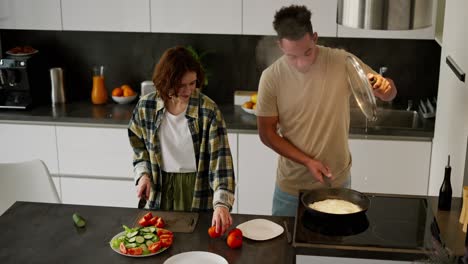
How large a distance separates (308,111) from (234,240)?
0.79 metres

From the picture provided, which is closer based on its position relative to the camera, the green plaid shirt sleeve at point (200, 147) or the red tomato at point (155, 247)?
the red tomato at point (155, 247)

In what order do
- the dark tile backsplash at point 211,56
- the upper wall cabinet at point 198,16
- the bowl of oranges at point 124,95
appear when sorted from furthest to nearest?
the bowl of oranges at point 124,95, the dark tile backsplash at point 211,56, the upper wall cabinet at point 198,16

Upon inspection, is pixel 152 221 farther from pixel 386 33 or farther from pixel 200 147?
pixel 386 33

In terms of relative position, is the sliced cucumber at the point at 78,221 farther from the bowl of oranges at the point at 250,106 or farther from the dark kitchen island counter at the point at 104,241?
the bowl of oranges at the point at 250,106

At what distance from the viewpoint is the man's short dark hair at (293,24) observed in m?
2.89

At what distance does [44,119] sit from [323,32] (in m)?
1.86

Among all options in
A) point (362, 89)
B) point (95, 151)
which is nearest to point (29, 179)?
point (95, 151)

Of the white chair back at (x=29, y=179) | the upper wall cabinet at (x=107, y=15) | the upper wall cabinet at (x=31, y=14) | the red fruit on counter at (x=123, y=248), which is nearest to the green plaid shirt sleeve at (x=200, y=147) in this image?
the red fruit on counter at (x=123, y=248)

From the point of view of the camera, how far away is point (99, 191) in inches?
177

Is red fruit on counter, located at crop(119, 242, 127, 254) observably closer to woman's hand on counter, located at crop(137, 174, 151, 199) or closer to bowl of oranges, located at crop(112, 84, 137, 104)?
woman's hand on counter, located at crop(137, 174, 151, 199)

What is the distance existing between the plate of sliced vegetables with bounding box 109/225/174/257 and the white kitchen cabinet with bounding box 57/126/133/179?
5.79 ft

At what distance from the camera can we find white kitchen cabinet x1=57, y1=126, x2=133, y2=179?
438 cm

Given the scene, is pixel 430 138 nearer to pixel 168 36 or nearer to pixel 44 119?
pixel 168 36

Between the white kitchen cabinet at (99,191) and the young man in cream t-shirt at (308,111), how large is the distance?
61.2 inches
